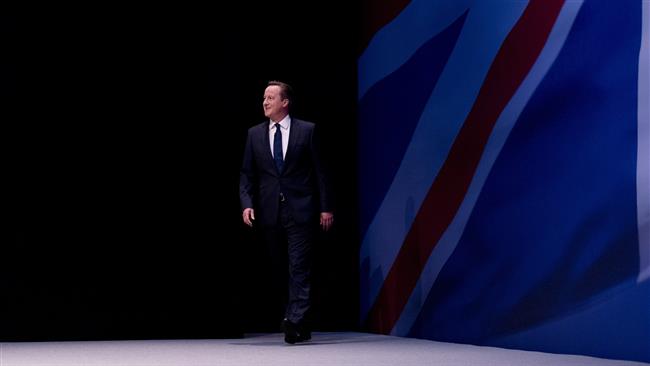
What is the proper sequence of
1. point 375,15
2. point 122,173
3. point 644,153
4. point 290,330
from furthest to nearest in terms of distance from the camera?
point 375,15
point 122,173
point 290,330
point 644,153

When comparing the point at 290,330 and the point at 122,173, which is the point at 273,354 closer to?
the point at 290,330

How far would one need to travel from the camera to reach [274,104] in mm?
5273

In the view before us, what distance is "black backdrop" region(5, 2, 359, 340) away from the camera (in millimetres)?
5559

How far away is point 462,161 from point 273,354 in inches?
53.9

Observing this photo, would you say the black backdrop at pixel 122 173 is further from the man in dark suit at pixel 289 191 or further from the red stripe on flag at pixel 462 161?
the red stripe on flag at pixel 462 161

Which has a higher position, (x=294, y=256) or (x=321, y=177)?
(x=321, y=177)

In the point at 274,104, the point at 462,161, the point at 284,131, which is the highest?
the point at 274,104

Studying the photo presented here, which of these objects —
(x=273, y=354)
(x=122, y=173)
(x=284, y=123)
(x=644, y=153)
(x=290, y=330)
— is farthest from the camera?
(x=122, y=173)

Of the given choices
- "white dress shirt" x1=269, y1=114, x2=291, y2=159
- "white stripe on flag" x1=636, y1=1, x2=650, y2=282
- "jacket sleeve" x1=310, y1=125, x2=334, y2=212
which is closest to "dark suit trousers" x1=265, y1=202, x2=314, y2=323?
"jacket sleeve" x1=310, y1=125, x2=334, y2=212

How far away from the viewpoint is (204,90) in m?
5.74

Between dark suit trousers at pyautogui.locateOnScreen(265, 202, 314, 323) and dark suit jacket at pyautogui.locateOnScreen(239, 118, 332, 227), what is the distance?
0.13ft

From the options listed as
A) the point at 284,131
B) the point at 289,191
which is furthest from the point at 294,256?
the point at 284,131

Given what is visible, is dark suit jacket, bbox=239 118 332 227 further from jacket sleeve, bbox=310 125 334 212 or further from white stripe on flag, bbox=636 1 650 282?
white stripe on flag, bbox=636 1 650 282

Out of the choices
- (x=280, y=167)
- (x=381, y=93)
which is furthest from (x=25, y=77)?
(x=381, y=93)
